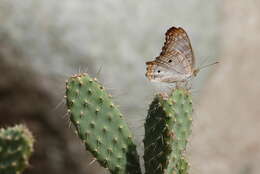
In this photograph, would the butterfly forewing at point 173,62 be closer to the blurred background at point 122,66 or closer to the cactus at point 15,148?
the cactus at point 15,148

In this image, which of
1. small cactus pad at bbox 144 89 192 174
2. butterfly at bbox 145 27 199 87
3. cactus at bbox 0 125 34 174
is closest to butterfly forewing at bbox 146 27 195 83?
butterfly at bbox 145 27 199 87

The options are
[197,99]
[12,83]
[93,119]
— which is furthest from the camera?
[197,99]

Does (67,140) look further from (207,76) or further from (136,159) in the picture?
(136,159)

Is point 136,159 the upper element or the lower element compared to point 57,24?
lower

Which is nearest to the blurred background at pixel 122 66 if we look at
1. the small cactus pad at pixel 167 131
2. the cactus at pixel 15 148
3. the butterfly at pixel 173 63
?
the butterfly at pixel 173 63

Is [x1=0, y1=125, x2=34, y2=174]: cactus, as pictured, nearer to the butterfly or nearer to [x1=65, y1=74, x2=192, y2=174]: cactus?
[x1=65, y1=74, x2=192, y2=174]: cactus

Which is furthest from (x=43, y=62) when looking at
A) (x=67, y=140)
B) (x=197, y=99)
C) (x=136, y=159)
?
(x=136, y=159)

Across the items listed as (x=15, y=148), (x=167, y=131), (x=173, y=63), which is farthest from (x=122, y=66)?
(x=15, y=148)
